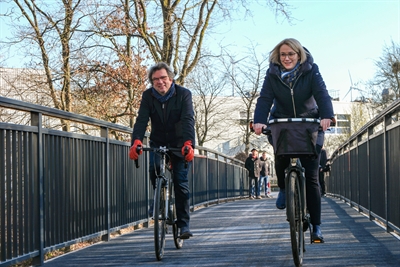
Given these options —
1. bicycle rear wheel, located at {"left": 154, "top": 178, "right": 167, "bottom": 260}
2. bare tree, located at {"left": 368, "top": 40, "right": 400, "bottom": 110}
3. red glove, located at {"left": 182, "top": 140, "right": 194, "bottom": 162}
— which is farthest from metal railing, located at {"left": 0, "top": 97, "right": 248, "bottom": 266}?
bare tree, located at {"left": 368, "top": 40, "right": 400, "bottom": 110}

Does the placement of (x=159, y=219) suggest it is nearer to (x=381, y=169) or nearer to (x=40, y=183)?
(x=40, y=183)

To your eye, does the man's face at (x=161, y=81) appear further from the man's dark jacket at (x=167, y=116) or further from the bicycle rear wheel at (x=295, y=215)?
the bicycle rear wheel at (x=295, y=215)

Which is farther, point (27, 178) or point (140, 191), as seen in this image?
point (140, 191)

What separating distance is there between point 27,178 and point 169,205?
140cm

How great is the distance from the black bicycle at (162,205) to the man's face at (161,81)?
0.59 metres

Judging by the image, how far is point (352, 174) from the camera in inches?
506

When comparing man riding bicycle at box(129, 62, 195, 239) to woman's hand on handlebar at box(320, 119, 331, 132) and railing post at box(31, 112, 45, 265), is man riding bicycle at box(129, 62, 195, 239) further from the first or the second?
woman's hand on handlebar at box(320, 119, 331, 132)

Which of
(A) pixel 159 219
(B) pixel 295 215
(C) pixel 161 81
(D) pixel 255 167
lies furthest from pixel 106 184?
(D) pixel 255 167

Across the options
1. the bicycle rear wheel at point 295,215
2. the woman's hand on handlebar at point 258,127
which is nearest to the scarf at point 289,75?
the woman's hand on handlebar at point 258,127

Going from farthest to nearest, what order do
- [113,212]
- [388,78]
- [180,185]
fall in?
1. [388,78]
2. [113,212]
3. [180,185]

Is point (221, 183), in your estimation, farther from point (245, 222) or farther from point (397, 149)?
point (397, 149)

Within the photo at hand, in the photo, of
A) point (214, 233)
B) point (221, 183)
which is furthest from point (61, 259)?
point (221, 183)

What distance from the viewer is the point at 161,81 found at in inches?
261

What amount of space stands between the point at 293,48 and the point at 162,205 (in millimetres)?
1853
